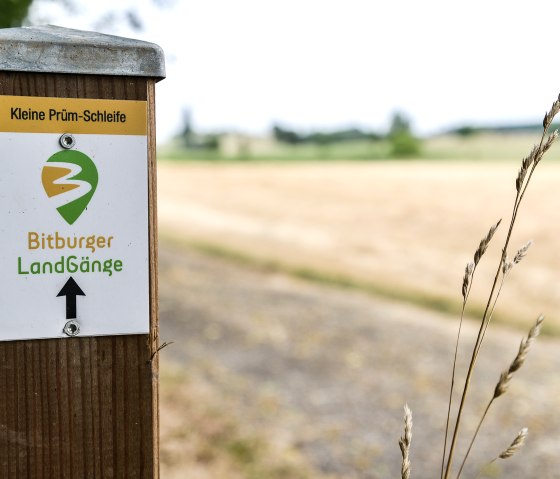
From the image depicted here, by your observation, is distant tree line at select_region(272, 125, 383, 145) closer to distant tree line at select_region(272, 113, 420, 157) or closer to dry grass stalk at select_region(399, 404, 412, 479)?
distant tree line at select_region(272, 113, 420, 157)

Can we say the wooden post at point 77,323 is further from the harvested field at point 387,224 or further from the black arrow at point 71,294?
the harvested field at point 387,224

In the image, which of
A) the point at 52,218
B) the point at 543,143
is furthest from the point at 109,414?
the point at 543,143

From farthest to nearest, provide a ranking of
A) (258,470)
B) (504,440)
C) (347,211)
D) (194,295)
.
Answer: (347,211)
(194,295)
(504,440)
(258,470)

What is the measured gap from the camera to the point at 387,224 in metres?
→ 22.3

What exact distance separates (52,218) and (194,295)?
29.7ft

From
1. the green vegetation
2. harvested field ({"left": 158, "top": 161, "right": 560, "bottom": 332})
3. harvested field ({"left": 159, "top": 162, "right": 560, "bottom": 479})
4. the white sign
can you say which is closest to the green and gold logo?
the white sign

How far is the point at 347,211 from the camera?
25094 millimetres

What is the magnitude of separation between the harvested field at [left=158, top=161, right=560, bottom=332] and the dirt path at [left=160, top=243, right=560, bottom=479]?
1.98 meters

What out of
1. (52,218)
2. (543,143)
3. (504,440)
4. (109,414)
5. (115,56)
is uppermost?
(115,56)

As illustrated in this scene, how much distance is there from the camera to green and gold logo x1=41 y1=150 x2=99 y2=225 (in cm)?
121

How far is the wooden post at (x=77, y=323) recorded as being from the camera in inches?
47.3

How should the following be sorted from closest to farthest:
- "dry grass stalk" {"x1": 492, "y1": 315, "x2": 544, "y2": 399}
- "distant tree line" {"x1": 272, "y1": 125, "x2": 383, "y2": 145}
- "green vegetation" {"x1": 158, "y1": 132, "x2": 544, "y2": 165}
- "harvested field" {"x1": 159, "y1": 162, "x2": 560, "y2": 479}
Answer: "dry grass stalk" {"x1": 492, "y1": 315, "x2": 544, "y2": 399}, "harvested field" {"x1": 159, "y1": 162, "x2": 560, "y2": 479}, "green vegetation" {"x1": 158, "y1": 132, "x2": 544, "y2": 165}, "distant tree line" {"x1": 272, "y1": 125, "x2": 383, "y2": 145}

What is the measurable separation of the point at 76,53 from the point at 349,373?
6.05 meters

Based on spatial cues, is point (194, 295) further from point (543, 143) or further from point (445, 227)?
point (445, 227)
